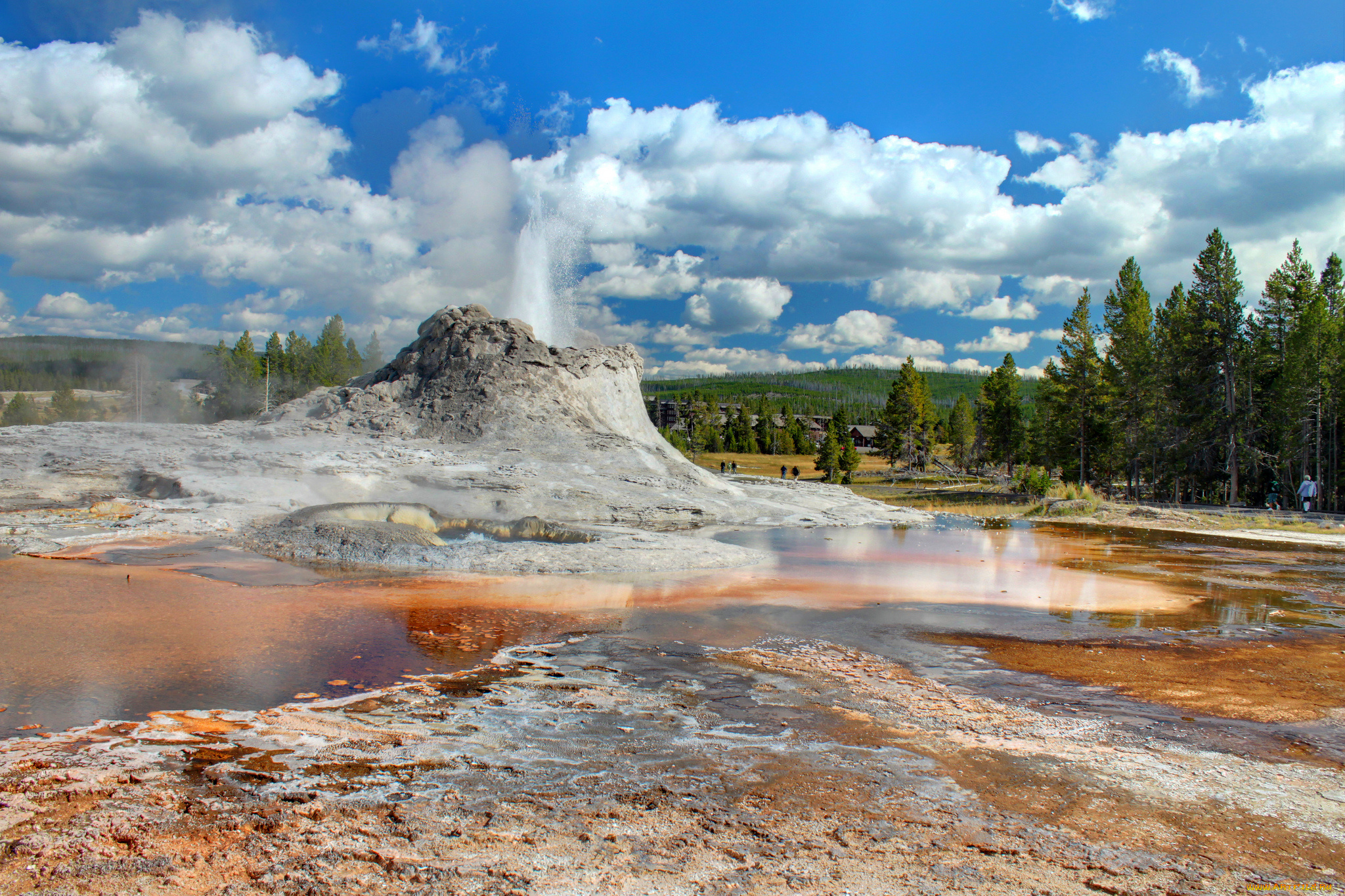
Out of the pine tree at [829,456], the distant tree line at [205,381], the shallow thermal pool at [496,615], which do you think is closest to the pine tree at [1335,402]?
the shallow thermal pool at [496,615]

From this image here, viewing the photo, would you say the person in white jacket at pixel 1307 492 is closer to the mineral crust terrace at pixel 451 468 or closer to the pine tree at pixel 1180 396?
the pine tree at pixel 1180 396

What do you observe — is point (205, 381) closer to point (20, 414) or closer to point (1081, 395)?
point (20, 414)

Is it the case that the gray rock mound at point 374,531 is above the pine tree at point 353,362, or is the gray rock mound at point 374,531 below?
below

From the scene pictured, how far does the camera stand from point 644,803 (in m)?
4.34

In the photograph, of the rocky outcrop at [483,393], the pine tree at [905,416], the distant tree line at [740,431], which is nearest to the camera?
the rocky outcrop at [483,393]

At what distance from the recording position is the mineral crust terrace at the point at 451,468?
15.7m

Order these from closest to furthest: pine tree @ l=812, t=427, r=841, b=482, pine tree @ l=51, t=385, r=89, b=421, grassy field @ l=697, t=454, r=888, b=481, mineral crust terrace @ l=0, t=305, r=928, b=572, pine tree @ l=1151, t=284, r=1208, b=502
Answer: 1. mineral crust terrace @ l=0, t=305, r=928, b=572
2. pine tree @ l=1151, t=284, r=1208, b=502
3. pine tree @ l=812, t=427, r=841, b=482
4. pine tree @ l=51, t=385, r=89, b=421
5. grassy field @ l=697, t=454, r=888, b=481

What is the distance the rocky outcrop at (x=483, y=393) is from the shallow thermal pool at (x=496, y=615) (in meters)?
11.5

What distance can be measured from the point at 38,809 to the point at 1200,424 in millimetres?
47320

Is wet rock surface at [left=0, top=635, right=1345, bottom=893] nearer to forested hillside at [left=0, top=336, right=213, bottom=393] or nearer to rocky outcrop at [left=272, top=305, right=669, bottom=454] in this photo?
rocky outcrop at [left=272, top=305, right=669, bottom=454]

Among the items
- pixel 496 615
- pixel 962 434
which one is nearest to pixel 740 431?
pixel 962 434

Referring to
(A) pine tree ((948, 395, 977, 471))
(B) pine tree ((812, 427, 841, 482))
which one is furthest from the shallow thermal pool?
(A) pine tree ((948, 395, 977, 471))

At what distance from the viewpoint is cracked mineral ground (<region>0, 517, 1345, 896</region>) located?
3615mm

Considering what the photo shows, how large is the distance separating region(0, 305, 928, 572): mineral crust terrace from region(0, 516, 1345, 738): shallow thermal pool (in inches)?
78.3
